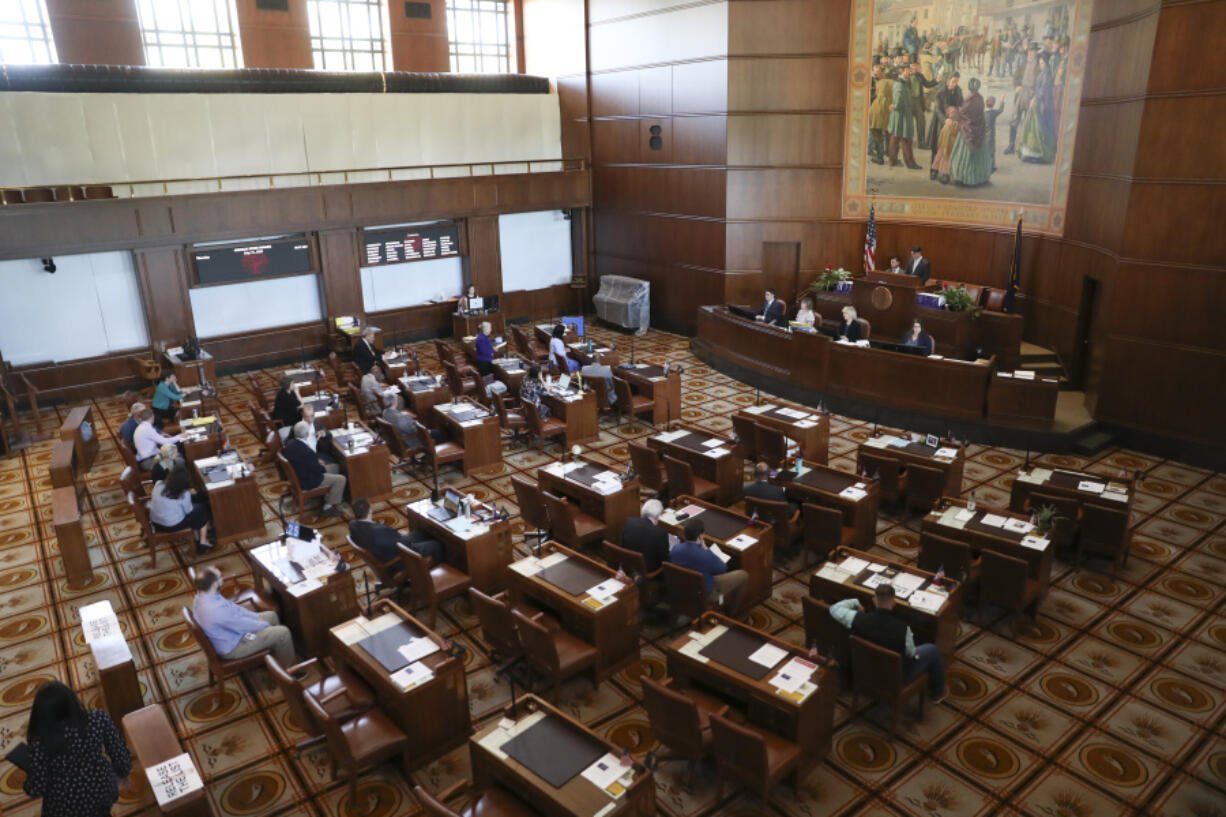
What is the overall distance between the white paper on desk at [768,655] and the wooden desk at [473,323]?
37.2 feet

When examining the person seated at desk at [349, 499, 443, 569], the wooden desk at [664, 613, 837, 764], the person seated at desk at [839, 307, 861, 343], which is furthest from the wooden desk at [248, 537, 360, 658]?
the person seated at desk at [839, 307, 861, 343]

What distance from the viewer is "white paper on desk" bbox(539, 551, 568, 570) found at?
6.55 m

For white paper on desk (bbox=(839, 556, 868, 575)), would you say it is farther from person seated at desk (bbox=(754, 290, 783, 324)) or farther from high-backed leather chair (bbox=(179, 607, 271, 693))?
person seated at desk (bbox=(754, 290, 783, 324))

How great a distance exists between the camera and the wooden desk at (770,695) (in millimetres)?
4895

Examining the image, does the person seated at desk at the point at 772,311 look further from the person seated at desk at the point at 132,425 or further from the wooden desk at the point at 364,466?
the person seated at desk at the point at 132,425

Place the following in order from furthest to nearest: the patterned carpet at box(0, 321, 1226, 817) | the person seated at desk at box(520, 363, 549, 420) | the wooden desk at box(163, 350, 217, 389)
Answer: the wooden desk at box(163, 350, 217, 389)
the person seated at desk at box(520, 363, 549, 420)
the patterned carpet at box(0, 321, 1226, 817)

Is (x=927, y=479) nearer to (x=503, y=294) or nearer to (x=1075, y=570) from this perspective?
(x=1075, y=570)

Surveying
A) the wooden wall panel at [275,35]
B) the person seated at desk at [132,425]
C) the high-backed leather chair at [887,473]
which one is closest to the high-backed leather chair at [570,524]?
the high-backed leather chair at [887,473]

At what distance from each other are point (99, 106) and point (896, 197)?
519 inches

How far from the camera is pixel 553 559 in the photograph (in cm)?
663

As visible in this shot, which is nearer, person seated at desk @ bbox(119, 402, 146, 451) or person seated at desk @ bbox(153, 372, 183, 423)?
person seated at desk @ bbox(119, 402, 146, 451)

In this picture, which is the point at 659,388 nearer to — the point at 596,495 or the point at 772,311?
the point at 772,311

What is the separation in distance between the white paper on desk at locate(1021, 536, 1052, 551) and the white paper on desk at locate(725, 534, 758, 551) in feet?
7.15

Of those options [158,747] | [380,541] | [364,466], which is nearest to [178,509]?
[364,466]
